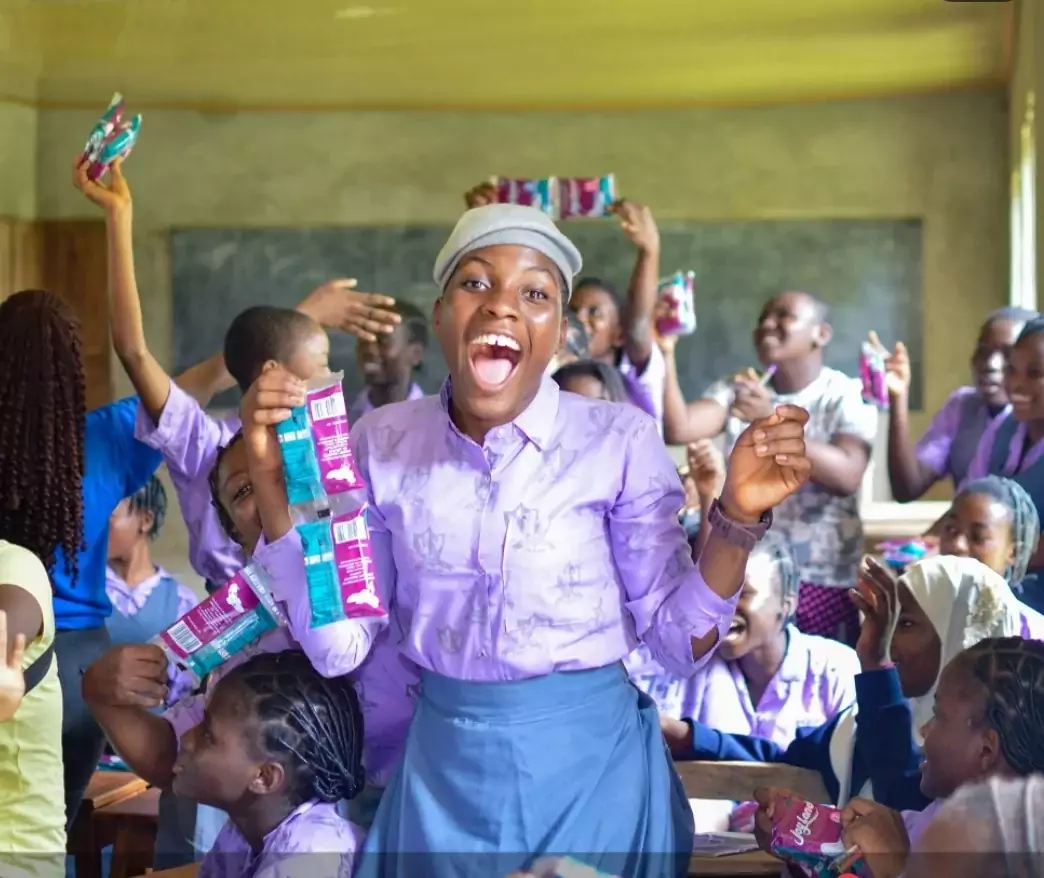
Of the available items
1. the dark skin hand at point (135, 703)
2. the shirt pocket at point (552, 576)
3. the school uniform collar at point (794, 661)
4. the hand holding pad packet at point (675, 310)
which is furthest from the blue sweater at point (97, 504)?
the hand holding pad packet at point (675, 310)

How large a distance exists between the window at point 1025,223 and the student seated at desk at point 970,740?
1616 mm

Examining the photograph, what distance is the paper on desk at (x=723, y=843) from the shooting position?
1902 mm

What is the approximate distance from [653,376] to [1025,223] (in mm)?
979

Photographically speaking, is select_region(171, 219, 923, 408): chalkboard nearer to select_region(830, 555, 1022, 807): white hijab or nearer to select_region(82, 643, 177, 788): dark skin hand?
select_region(830, 555, 1022, 807): white hijab

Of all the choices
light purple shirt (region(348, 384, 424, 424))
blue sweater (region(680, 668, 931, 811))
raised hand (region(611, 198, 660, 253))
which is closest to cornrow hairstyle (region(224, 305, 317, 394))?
light purple shirt (region(348, 384, 424, 424))

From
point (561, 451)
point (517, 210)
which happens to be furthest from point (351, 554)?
point (517, 210)

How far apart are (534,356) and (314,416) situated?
262mm

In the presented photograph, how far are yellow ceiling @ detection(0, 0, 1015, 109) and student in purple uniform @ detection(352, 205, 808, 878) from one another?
2081 mm

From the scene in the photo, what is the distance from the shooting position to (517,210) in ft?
4.91

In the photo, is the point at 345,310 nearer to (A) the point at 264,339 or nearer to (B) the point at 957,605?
(A) the point at 264,339

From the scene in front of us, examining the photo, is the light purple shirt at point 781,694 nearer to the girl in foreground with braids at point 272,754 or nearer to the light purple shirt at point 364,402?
the girl in foreground with braids at point 272,754

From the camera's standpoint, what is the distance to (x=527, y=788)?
1462mm

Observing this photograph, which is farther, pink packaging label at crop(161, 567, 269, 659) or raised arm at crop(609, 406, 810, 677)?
pink packaging label at crop(161, 567, 269, 659)

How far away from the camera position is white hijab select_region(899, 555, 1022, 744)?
195cm
